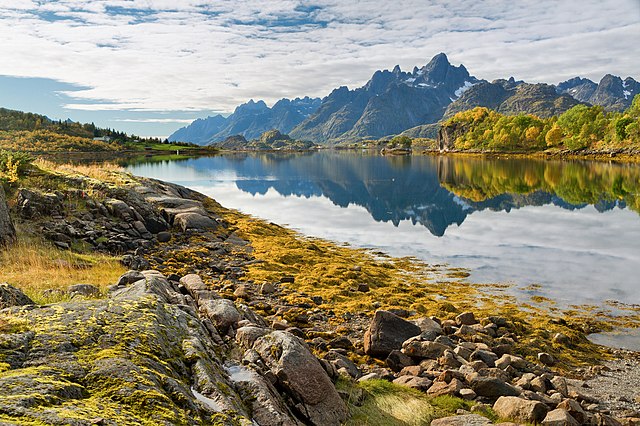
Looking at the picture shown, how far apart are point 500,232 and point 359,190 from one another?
1708 inches

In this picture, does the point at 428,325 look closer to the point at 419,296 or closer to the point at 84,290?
the point at 419,296

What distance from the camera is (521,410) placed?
39.7 feet

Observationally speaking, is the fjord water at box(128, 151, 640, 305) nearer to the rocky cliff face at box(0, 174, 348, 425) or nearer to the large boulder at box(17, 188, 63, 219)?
the rocky cliff face at box(0, 174, 348, 425)

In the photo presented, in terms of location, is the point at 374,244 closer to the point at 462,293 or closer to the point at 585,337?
the point at 462,293

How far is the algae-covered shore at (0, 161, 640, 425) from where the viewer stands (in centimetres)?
707

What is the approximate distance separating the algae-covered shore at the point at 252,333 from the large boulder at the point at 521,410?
4cm

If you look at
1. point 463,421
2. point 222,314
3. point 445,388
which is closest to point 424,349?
point 445,388

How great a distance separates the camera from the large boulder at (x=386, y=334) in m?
17.3

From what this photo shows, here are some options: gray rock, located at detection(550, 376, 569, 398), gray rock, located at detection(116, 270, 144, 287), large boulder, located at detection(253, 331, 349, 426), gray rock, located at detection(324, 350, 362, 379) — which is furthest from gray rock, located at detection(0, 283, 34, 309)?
gray rock, located at detection(550, 376, 569, 398)

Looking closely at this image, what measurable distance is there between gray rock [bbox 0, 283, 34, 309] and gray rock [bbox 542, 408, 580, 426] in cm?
1383

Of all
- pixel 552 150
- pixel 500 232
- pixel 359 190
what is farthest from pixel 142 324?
pixel 552 150

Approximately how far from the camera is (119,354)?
7.48 m

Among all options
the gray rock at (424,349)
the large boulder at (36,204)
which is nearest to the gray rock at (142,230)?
the large boulder at (36,204)

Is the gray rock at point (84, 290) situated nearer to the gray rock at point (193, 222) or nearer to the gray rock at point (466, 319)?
the gray rock at point (466, 319)
